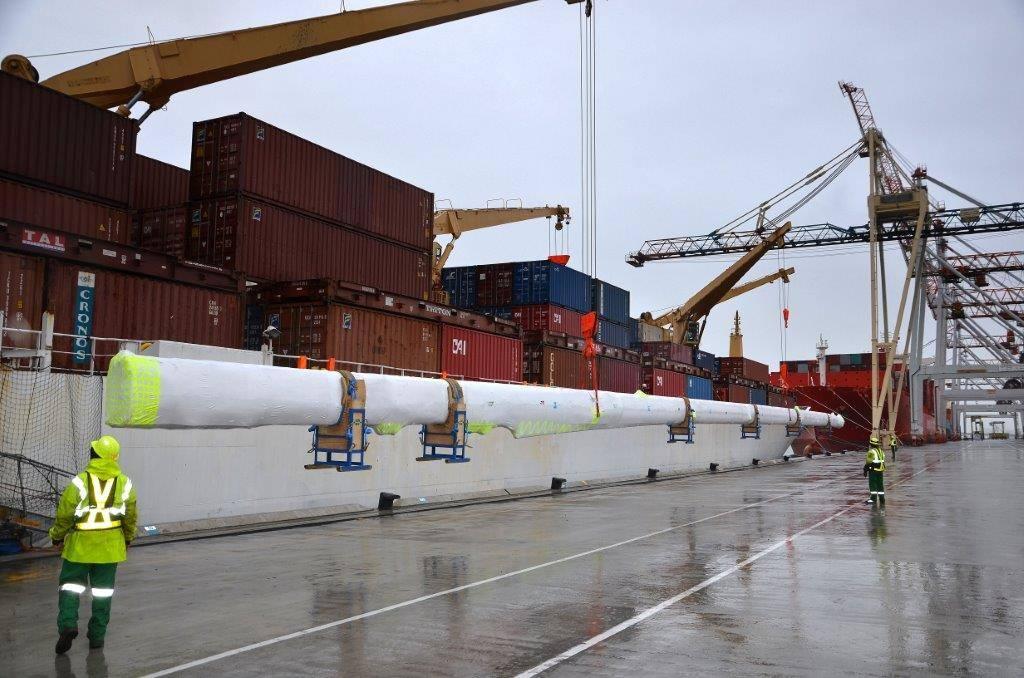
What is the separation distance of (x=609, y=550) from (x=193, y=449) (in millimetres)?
9086

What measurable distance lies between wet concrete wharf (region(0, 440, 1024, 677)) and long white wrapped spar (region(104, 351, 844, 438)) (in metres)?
2.33

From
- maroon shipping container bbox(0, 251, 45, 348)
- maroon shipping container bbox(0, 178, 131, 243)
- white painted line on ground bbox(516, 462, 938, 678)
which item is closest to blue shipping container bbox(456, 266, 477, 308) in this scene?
maroon shipping container bbox(0, 178, 131, 243)

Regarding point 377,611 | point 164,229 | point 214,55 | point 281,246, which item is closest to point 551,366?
point 281,246

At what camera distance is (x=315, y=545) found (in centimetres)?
1477

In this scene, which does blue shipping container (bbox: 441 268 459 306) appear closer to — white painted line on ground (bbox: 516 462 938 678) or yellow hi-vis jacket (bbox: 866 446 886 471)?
yellow hi-vis jacket (bbox: 866 446 886 471)

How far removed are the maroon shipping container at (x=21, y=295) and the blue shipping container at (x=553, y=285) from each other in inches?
922

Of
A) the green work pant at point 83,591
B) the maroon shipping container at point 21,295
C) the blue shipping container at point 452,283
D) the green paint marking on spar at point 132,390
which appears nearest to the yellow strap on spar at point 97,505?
the green work pant at point 83,591

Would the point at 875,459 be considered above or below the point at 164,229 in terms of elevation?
below

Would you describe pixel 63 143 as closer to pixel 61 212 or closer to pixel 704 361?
pixel 61 212

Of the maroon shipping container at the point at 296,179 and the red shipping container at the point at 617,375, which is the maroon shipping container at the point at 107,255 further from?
the red shipping container at the point at 617,375

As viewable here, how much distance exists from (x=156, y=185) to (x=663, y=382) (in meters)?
28.1

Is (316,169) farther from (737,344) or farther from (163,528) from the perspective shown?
(737,344)

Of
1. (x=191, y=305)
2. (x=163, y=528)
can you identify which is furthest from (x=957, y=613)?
(x=191, y=305)

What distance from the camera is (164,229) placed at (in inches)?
947
